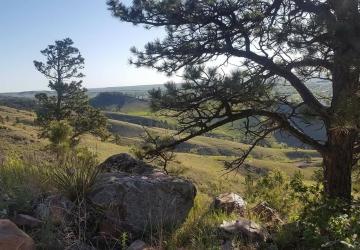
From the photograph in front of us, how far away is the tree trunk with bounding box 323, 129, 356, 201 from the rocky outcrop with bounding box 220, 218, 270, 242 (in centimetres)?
283

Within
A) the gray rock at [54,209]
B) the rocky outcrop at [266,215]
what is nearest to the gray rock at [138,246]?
the gray rock at [54,209]

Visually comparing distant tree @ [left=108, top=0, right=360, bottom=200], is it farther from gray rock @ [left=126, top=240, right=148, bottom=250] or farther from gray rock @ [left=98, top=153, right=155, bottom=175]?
gray rock @ [left=126, top=240, right=148, bottom=250]

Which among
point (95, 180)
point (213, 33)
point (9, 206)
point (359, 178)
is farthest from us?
point (359, 178)

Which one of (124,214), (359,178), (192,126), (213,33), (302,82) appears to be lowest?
(359,178)

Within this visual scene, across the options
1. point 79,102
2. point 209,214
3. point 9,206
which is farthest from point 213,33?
point 79,102

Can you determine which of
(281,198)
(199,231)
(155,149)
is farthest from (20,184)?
(281,198)

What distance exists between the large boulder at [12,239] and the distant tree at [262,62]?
381 cm

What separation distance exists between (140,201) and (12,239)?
1.77 m

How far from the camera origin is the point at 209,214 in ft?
20.6

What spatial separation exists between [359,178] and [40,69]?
113 ft

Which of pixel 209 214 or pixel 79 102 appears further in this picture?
pixel 79 102

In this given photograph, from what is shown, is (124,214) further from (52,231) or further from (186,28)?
(186,28)

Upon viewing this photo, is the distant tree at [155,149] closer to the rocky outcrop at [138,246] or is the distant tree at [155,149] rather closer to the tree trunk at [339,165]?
the tree trunk at [339,165]

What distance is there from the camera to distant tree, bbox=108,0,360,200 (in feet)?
21.2
